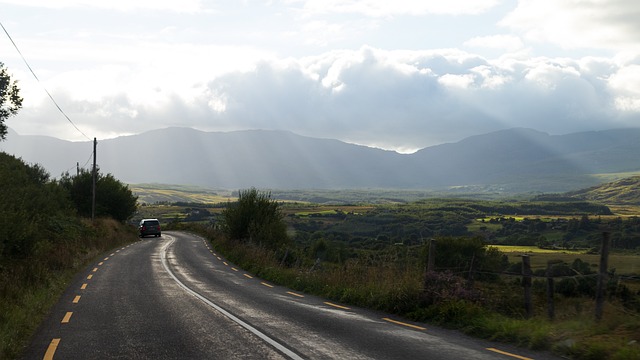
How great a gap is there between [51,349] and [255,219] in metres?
29.0

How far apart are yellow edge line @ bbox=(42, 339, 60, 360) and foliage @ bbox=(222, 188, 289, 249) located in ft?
89.4

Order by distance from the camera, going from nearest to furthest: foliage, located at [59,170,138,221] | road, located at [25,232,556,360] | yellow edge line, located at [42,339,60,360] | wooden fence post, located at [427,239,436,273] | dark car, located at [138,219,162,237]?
yellow edge line, located at [42,339,60,360] → road, located at [25,232,556,360] → wooden fence post, located at [427,239,436,273] → dark car, located at [138,219,162,237] → foliage, located at [59,170,138,221]

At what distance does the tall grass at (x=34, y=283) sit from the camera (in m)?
Answer: 10.4

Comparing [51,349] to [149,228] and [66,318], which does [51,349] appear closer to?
[66,318]

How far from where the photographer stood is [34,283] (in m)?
16.4

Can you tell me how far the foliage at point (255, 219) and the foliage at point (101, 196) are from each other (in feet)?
82.7

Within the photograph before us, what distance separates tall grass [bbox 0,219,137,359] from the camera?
1040 cm

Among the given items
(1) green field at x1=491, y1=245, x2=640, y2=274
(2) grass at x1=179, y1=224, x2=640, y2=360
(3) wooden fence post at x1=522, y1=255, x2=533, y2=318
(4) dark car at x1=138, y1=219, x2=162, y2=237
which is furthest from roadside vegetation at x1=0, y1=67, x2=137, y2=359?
(1) green field at x1=491, y1=245, x2=640, y2=274

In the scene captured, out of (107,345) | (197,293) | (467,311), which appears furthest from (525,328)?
(197,293)

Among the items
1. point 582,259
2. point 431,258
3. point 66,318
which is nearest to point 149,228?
point 66,318

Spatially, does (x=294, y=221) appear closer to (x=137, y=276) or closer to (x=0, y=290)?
(x=137, y=276)

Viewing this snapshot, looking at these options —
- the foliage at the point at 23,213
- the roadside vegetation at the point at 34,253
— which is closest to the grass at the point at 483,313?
the roadside vegetation at the point at 34,253

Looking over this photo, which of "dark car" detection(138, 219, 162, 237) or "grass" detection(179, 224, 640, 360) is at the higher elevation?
"grass" detection(179, 224, 640, 360)

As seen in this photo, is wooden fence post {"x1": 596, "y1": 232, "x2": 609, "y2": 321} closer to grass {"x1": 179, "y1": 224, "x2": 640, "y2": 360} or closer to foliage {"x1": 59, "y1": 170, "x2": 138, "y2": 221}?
grass {"x1": 179, "y1": 224, "x2": 640, "y2": 360}
